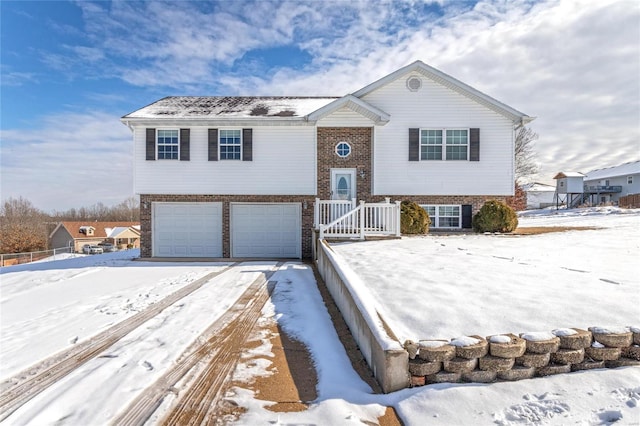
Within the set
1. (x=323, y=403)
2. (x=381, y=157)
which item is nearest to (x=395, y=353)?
(x=323, y=403)

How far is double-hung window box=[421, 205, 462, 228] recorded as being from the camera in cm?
1329

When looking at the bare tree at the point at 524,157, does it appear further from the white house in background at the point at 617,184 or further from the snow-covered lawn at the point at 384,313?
the snow-covered lawn at the point at 384,313

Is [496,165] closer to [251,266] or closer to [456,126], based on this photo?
[456,126]

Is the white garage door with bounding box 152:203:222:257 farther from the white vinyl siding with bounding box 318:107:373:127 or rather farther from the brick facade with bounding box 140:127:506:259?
the white vinyl siding with bounding box 318:107:373:127

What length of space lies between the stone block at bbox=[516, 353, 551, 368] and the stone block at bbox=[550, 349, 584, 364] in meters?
0.12

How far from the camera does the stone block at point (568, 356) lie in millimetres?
3203

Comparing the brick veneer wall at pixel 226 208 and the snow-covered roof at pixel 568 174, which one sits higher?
the snow-covered roof at pixel 568 174

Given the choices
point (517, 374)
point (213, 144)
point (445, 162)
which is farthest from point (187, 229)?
point (517, 374)

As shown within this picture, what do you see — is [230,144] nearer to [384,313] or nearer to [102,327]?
[102,327]

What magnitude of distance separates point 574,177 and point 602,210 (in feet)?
39.4

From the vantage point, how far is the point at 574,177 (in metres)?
33.2

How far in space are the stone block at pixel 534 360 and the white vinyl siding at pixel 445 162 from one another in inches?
400

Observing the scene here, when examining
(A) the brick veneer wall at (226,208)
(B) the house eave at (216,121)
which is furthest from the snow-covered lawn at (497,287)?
(B) the house eave at (216,121)

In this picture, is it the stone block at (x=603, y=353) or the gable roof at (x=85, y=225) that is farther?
the gable roof at (x=85, y=225)
